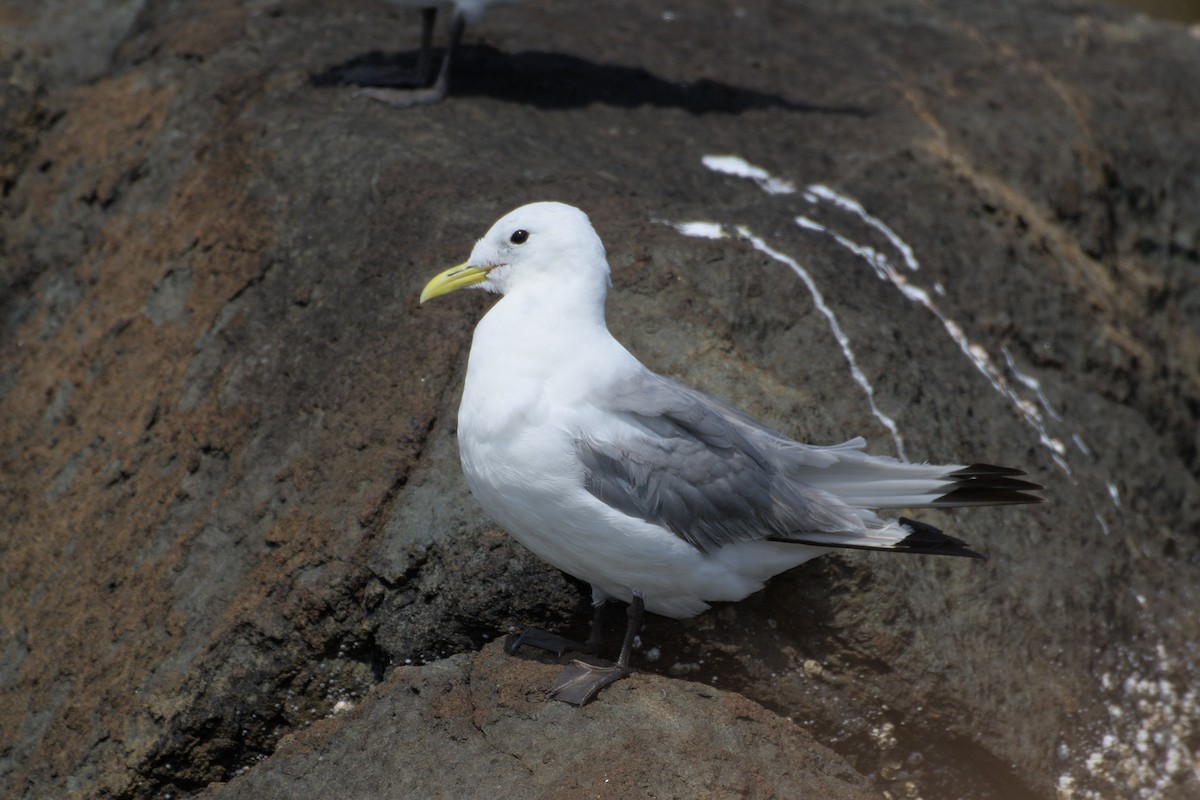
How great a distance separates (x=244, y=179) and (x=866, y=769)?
359 cm

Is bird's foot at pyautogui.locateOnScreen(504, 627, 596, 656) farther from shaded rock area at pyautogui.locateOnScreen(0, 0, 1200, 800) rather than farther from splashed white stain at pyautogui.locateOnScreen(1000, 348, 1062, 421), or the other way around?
splashed white stain at pyautogui.locateOnScreen(1000, 348, 1062, 421)

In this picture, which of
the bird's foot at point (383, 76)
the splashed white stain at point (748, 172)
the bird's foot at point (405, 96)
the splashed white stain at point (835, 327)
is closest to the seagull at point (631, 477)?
the splashed white stain at point (835, 327)

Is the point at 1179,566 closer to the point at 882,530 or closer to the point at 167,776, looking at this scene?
the point at 882,530

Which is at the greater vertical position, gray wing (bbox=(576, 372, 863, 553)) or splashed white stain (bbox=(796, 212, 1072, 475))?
gray wing (bbox=(576, 372, 863, 553))

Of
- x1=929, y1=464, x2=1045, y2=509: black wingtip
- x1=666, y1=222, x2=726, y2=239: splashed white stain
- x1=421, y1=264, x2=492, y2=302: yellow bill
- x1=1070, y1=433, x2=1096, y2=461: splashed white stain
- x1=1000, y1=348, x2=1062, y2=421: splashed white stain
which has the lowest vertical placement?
x1=1070, y1=433, x2=1096, y2=461: splashed white stain

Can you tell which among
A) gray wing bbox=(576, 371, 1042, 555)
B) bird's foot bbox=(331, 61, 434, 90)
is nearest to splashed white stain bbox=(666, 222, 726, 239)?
gray wing bbox=(576, 371, 1042, 555)

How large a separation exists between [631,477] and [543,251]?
33.0 inches

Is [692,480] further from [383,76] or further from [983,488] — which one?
[383,76]

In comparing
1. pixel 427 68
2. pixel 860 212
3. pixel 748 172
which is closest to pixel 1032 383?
pixel 860 212

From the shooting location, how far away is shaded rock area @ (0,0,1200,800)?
4137 millimetres

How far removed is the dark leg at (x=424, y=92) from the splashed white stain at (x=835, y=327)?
6.47 ft

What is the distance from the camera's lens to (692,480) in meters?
3.84

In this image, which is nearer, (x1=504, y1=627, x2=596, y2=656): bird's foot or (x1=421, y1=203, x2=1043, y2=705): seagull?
(x1=421, y1=203, x2=1043, y2=705): seagull

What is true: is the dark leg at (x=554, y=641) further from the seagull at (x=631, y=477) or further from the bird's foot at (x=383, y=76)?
the bird's foot at (x=383, y=76)
